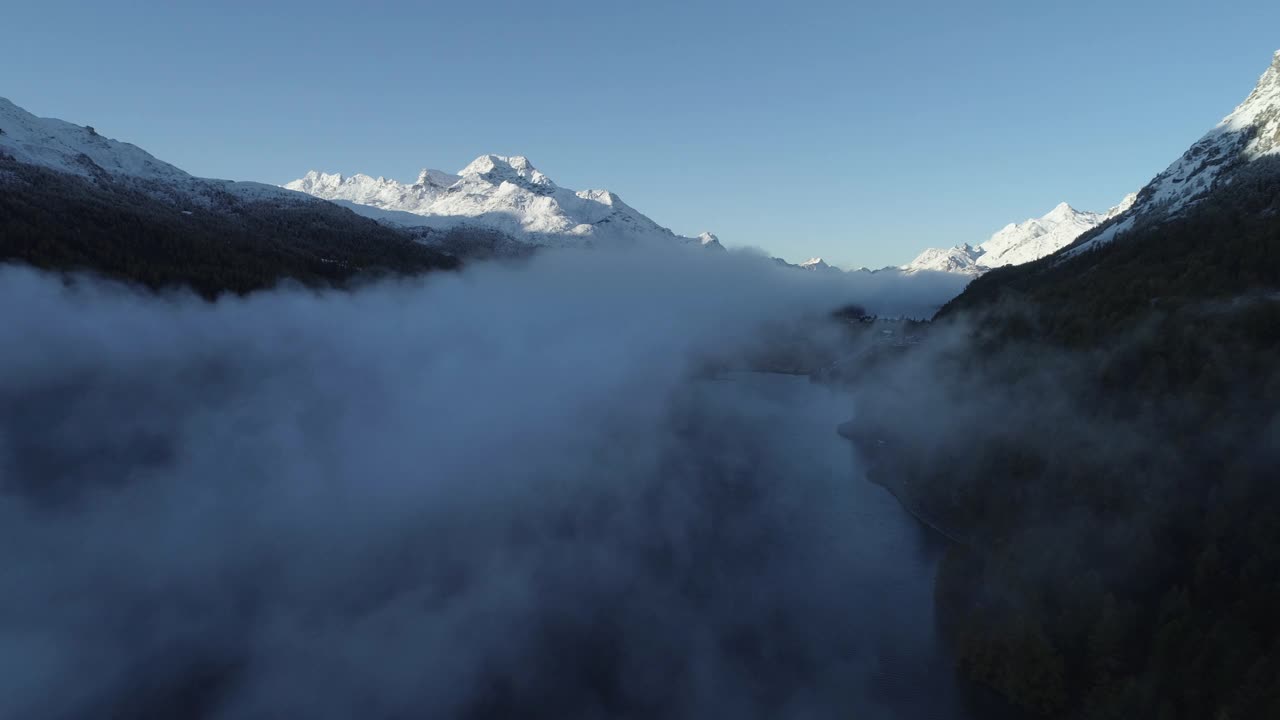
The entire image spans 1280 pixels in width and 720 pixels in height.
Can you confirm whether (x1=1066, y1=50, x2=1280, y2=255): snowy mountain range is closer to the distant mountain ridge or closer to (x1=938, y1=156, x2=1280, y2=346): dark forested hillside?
the distant mountain ridge

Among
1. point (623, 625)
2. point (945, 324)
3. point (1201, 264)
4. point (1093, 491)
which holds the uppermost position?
point (1201, 264)

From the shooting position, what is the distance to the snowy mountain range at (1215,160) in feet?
404

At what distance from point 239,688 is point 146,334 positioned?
176 metres

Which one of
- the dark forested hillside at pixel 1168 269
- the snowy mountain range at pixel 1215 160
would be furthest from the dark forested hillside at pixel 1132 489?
the snowy mountain range at pixel 1215 160

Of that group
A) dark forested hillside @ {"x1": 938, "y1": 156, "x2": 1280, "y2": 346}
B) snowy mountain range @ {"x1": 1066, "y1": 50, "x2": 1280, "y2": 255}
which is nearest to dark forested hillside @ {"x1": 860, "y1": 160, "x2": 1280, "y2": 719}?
dark forested hillside @ {"x1": 938, "y1": 156, "x2": 1280, "y2": 346}

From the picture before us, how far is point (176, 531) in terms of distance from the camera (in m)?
97.0

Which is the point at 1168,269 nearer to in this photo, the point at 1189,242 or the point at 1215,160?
the point at 1189,242

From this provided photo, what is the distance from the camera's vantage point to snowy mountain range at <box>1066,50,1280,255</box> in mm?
123250

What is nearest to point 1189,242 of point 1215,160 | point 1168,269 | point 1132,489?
point 1168,269

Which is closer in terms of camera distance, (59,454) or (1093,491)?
(1093,491)

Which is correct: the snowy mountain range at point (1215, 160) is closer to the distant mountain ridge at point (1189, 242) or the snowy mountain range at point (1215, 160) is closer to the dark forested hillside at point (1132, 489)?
the distant mountain ridge at point (1189, 242)

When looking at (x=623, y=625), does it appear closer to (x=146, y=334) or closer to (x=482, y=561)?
(x=482, y=561)

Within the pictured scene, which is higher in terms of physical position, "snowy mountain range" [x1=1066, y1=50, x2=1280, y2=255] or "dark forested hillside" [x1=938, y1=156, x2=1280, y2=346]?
"snowy mountain range" [x1=1066, y1=50, x2=1280, y2=255]

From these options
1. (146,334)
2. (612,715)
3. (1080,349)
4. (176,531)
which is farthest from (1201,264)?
(146,334)
